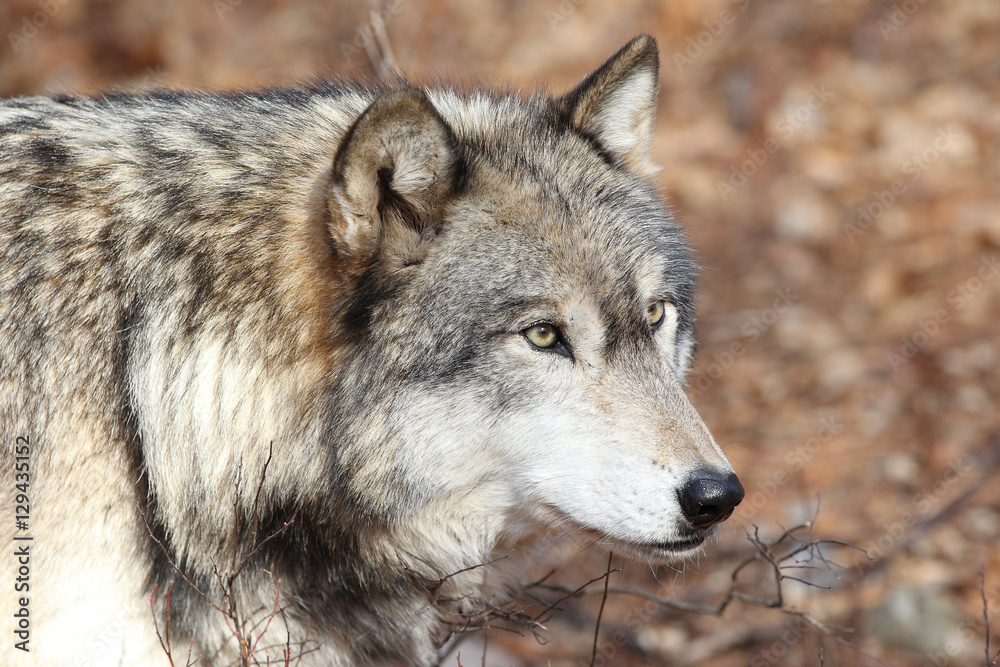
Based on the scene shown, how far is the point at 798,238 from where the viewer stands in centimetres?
802

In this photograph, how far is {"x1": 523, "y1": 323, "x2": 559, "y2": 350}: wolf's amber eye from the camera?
2764mm

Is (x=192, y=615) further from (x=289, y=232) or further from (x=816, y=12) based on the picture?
(x=816, y=12)

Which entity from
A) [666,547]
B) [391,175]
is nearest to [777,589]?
[666,547]

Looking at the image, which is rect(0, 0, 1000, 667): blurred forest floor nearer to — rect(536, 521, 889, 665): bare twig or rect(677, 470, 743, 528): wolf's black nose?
rect(536, 521, 889, 665): bare twig

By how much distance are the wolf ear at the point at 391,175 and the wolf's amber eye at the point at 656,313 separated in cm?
86

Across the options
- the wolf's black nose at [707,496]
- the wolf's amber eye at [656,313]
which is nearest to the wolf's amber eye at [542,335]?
the wolf's amber eye at [656,313]

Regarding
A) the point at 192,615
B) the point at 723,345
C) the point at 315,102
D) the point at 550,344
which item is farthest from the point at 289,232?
the point at 723,345

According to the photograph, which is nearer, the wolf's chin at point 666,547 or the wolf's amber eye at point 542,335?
the wolf's chin at point 666,547

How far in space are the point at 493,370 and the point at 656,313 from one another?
727 mm

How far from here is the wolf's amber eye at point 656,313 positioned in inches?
121

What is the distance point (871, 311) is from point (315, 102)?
5.67 m

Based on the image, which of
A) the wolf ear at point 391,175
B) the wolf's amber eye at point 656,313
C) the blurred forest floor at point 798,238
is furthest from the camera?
the blurred forest floor at point 798,238

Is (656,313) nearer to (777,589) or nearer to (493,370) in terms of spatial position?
(493,370)

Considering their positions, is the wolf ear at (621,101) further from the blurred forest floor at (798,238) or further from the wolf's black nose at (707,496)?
the blurred forest floor at (798,238)
